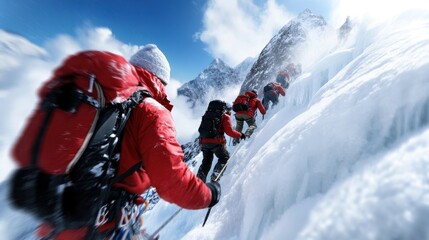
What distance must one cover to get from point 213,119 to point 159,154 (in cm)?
425

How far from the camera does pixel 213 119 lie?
235 inches

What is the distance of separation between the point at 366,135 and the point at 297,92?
22.6 feet

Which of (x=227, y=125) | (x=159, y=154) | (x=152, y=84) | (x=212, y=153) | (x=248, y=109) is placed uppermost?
(x=152, y=84)

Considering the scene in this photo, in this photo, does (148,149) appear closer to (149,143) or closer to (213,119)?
(149,143)

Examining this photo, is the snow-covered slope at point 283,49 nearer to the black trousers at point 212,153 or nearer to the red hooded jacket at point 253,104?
the red hooded jacket at point 253,104

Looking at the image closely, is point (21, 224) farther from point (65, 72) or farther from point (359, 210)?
point (359, 210)

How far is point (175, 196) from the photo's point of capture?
1.83m

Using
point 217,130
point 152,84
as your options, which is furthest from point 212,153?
point 152,84

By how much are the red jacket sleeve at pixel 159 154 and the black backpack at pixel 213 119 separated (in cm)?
399

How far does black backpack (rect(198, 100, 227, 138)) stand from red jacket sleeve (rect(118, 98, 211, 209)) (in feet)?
13.1

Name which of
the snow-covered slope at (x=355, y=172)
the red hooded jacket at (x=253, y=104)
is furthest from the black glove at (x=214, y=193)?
the red hooded jacket at (x=253, y=104)

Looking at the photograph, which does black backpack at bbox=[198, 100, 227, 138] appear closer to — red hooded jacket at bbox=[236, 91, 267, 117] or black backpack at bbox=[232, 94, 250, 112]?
black backpack at bbox=[232, 94, 250, 112]

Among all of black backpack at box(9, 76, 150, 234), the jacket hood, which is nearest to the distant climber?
the jacket hood

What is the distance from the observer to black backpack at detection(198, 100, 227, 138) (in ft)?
19.4
